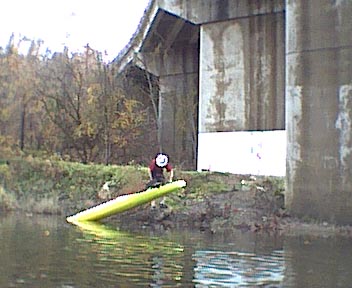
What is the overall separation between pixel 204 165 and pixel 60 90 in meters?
10.2

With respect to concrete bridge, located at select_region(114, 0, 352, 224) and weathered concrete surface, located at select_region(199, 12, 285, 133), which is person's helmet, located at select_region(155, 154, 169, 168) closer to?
concrete bridge, located at select_region(114, 0, 352, 224)

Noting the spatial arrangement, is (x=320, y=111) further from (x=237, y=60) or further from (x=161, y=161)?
(x=237, y=60)

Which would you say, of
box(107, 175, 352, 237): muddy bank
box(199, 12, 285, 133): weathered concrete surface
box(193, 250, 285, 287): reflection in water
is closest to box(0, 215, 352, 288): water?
box(193, 250, 285, 287): reflection in water

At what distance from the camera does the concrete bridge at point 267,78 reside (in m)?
19.5

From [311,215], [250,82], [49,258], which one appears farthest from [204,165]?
[49,258]

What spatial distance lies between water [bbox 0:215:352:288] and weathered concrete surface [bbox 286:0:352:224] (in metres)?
2.23

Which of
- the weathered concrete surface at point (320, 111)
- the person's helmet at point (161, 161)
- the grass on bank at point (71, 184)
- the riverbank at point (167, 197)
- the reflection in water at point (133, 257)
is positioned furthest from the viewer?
the grass on bank at point (71, 184)

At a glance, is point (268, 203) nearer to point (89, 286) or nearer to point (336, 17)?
point (336, 17)

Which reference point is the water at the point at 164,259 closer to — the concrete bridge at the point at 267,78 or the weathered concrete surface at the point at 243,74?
the concrete bridge at the point at 267,78

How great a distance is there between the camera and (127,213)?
21922mm

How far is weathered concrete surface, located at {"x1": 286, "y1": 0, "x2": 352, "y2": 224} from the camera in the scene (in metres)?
19.4

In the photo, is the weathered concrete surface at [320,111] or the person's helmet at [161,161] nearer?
the weathered concrete surface at [320,111]

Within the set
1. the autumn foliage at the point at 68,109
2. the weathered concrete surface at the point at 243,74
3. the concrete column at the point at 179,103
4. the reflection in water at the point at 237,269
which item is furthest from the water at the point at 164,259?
the concrete column at the point at 179,103

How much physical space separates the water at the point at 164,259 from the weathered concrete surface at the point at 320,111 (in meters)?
2.23
